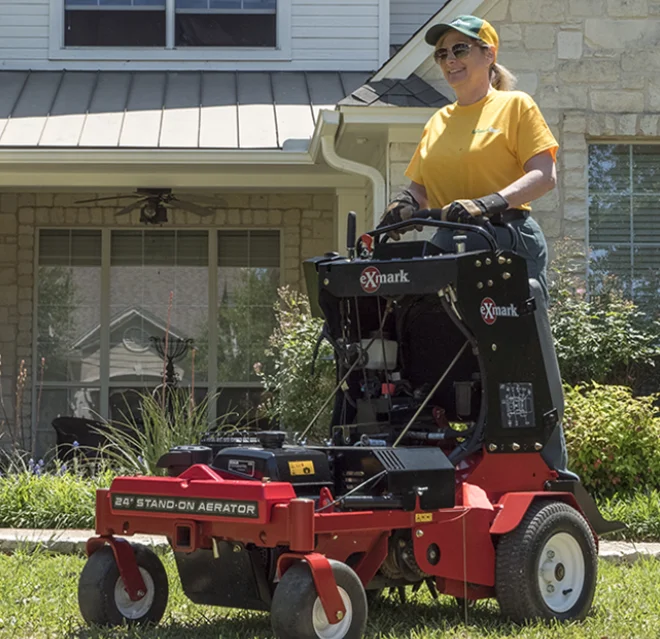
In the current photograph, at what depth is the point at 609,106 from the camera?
938 centimetres

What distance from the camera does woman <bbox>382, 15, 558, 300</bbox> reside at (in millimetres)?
4500

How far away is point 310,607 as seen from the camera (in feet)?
11.5

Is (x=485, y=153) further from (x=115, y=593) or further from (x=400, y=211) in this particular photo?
(x=115, y=593)

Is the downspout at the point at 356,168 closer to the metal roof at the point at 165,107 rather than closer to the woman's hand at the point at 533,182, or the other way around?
the metal roof at the point at 165,107

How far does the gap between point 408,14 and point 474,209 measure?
27.8 ft

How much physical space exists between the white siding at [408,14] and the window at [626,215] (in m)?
3.38

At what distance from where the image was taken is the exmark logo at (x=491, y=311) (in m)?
4.13

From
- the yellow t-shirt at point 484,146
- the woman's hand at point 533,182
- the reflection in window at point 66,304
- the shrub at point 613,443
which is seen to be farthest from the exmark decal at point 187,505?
the reflection in window at point 66,304

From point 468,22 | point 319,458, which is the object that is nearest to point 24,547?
point 319,458

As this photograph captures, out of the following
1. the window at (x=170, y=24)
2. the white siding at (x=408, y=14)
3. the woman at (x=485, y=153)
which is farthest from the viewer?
the white siding at (x=408, y=14)

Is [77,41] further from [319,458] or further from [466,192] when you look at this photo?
[319,458]

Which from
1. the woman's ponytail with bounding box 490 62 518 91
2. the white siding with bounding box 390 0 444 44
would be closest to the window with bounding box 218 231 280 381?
the white siding with bounding box 390 0 444 44

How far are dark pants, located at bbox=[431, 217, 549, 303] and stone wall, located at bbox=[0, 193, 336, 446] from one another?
25.1ft

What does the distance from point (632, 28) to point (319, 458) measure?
21.4 feet
